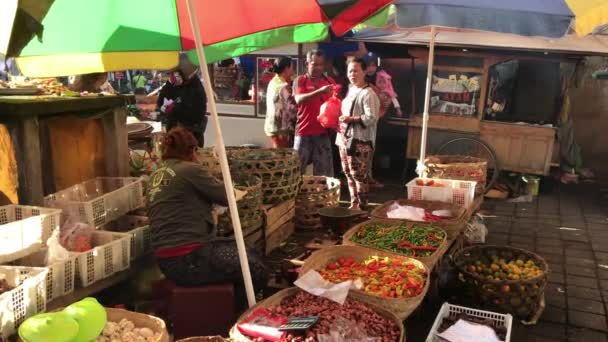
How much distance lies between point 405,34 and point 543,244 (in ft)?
14.4

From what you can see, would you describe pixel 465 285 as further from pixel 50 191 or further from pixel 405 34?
pixel 405 34

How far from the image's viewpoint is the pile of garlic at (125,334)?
2.79m

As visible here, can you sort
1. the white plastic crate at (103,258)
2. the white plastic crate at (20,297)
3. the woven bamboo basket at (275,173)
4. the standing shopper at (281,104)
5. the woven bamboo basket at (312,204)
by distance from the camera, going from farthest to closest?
the standing shopper at (281,104), the woven bamboo basket at (312,204), the woven bamboo basket at (275,173), the white plastic crate at (103,258), the white plastic crate at (20,297)

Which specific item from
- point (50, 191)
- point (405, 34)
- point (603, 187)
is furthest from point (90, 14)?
point (603, 187)

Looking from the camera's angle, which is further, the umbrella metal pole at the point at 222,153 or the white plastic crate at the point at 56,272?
the white plastic crate at the point at 56,272

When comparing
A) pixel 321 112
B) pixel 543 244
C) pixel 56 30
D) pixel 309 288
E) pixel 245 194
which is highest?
pixel 56 30

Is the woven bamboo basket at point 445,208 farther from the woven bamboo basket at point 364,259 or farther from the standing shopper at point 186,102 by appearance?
the standing shopper at point 186,102

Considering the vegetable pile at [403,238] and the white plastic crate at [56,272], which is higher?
the white plastic crate at [56,272]

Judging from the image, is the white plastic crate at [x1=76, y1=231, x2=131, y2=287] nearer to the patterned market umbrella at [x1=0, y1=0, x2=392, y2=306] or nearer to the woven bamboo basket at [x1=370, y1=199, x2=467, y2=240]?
the patterned market umbrella at [x1=0, y1=0, x2=392, y2=306]

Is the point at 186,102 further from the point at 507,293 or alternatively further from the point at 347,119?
the point at 507,293

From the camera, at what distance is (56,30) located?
3.35 meters

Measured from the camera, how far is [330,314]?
3.11 m

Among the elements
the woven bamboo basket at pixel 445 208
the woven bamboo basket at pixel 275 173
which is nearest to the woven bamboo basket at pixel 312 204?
the woven bamboo basket at pixel 275 173

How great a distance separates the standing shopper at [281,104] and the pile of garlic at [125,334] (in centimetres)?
477
